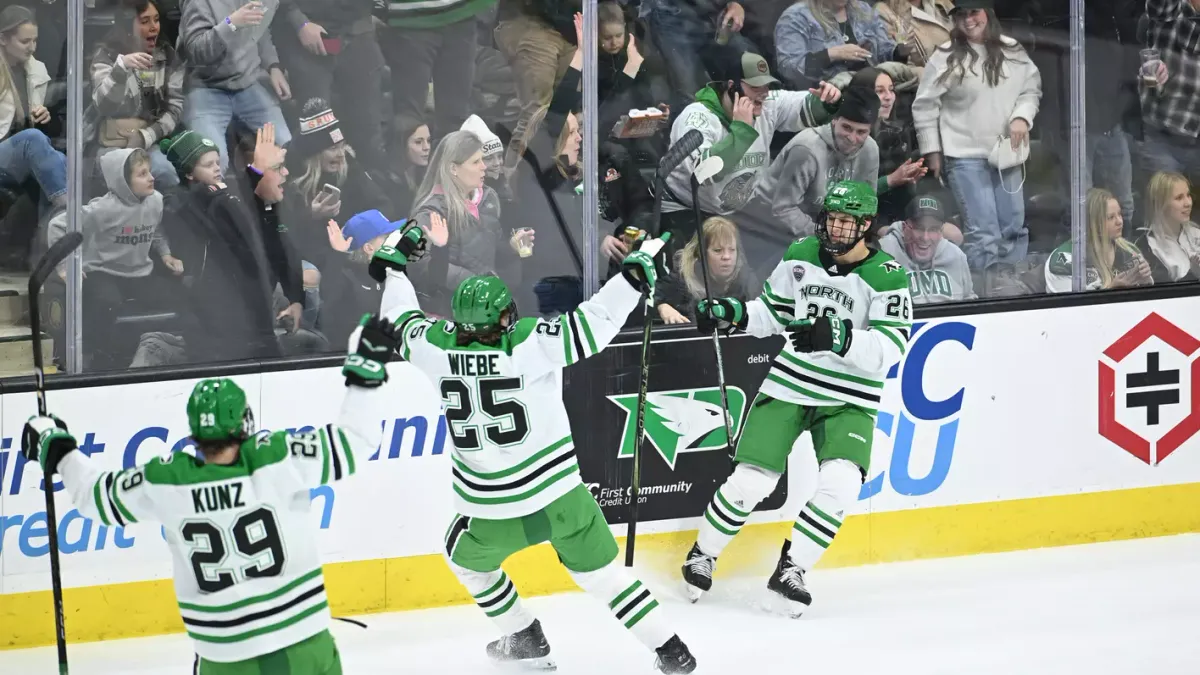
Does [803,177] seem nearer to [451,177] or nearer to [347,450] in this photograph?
[451,177]

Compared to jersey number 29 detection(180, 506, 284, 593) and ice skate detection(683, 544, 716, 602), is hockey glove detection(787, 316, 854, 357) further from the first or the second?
jersey number 29 detection(180, 506, 284, 593)

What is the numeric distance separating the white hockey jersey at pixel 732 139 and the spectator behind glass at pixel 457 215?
0.62 meters

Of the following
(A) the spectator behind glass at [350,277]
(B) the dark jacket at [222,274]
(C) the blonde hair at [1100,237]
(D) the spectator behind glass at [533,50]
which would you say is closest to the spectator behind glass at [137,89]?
(B) the dark jacket at [222,274]

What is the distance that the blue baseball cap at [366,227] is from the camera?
5.18m

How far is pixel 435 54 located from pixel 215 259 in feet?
3.15

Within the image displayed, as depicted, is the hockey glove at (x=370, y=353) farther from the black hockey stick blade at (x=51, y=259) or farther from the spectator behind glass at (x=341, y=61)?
the spectator behind glass at (x=341, y=61)

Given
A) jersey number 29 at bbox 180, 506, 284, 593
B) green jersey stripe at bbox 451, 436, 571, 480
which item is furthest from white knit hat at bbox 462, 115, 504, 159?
jersey number 29 at bbox 180, 506, 284, 593

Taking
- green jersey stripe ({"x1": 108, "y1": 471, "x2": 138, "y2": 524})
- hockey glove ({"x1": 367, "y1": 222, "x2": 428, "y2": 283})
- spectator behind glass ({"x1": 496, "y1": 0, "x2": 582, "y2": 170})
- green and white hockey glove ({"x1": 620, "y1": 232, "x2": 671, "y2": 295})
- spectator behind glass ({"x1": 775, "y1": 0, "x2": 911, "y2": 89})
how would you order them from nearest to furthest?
green jersey stripe ({"x1": 108, "y1": 471, "x2": 138, "y2": 524}), green and white hockey glove ({"x1": 620, "y1": 232, "x2": 671, "y2": 295}), hockey glove ({"x1": 367, "y1": 222, "x2": 428, "y2": 283}), spectator behind glass ({"x1": 496, "y1": 0, "x2": 582, "y2": 170}), spectator behind glass ({"x1": 775, "y1": 0, "x2": 911, "y2": 89})

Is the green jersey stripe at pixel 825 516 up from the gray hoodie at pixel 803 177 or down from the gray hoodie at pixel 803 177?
down

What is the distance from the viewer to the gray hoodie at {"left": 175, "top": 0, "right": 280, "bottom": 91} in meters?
4.91

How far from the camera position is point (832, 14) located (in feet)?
18.7

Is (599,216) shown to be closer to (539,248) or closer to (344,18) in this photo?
(539,248)

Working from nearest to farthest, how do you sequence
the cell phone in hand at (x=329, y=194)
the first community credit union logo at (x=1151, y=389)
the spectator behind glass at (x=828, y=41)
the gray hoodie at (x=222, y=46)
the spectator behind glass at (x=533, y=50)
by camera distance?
the gray hoodie at (x=222, y=46) < the cell phone in hand at (x=329, y=194) < the spectator behind glass at (x=533, y=50) < the spectator behind glass at (x=828, y=41) < the first community credit union logo at (x=1151, y=389)

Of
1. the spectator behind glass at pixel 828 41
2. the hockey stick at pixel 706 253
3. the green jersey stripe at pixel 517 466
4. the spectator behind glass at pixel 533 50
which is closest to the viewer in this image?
the green jersey stripe at pixel 517 466
